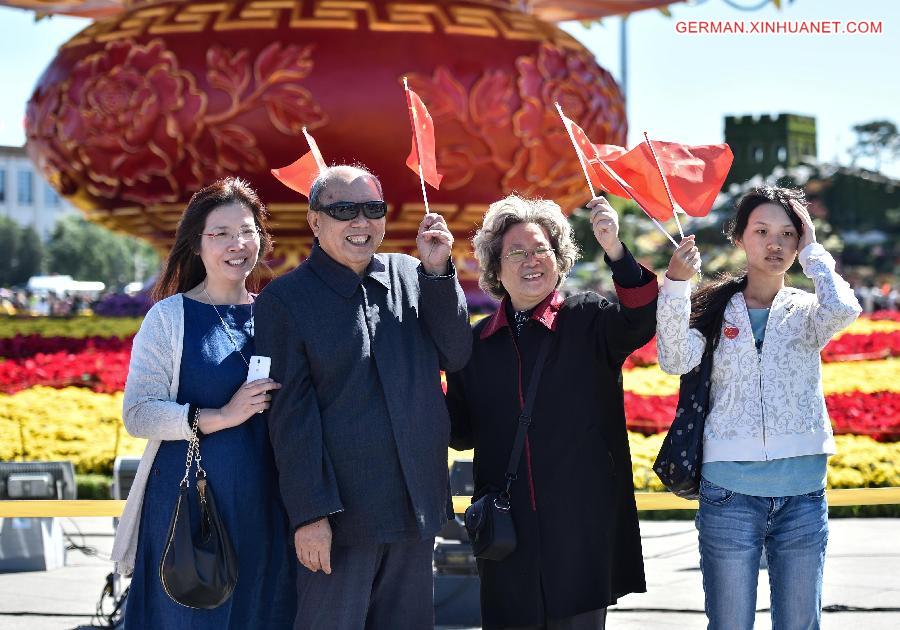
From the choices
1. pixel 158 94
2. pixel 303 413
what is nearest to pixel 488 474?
pixel 303 413

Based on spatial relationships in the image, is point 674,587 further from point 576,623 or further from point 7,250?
point 7,250

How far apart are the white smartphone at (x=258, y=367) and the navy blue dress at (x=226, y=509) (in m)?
0.13

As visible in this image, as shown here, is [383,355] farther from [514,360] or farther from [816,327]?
[816,327]

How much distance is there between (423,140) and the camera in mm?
3607

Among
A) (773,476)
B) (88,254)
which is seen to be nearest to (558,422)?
(773,476)

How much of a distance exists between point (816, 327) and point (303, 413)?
127 centimetres

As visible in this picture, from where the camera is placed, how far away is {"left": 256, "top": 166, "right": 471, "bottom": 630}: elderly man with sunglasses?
310 centimetres

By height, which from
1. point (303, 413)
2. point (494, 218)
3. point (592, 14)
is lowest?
point (303, 413)

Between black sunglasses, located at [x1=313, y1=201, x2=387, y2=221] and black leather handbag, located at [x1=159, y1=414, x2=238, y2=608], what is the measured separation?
0.57 metres

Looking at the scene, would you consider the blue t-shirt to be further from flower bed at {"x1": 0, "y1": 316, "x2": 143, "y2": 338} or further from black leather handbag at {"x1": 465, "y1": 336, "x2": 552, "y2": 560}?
flower bed at {"x1": 0, "y1": 316, "x2": 143, "y2": 338}

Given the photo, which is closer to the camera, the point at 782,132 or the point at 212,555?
the point at 212,555

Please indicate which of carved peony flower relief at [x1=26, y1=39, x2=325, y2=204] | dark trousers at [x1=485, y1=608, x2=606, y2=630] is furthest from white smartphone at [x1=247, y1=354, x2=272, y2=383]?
carved peony flower relief at [x1=26, y1=39, x2=325, y2=204]

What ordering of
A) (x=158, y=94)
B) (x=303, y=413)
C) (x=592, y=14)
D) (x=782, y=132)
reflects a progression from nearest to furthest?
1. (x=303, y=413)
2. (x=158, y=94)
3. (x=592, y=14)
4. (x=782, y=132)

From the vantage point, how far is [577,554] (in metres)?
3.30
